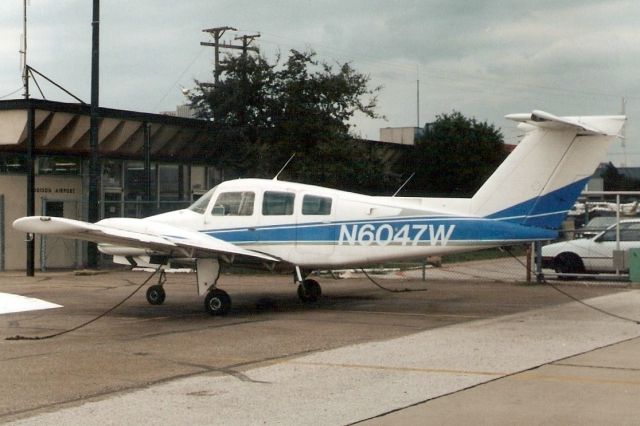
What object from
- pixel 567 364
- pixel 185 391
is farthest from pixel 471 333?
pixel 185 391

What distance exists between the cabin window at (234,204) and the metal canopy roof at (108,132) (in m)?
12.1

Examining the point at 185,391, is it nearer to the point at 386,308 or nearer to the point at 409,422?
the point at 409,422

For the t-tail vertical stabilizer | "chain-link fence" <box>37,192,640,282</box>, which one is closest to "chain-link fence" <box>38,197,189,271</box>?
"chain-link fence" <box>37,192,640,282</box>

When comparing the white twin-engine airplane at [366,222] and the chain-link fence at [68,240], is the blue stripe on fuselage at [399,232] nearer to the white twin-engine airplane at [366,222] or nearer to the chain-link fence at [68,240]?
the white twin-engine airplane at [366,222]

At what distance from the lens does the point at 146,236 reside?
17.0 metres

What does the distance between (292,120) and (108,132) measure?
6.38m

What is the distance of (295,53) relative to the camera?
3359 cm

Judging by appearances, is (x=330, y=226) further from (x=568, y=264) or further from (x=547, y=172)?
(x=568, y=264)

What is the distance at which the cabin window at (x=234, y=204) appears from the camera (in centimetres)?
1856

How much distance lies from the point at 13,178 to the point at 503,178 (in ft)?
64.4

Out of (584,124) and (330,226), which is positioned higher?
(584,124)

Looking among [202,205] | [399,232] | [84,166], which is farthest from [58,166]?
[399,232]

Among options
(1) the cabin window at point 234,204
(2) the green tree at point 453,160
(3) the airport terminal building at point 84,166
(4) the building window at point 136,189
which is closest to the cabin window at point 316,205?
(1) the cabin window at point 234,204

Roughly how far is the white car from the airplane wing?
10.8 m
